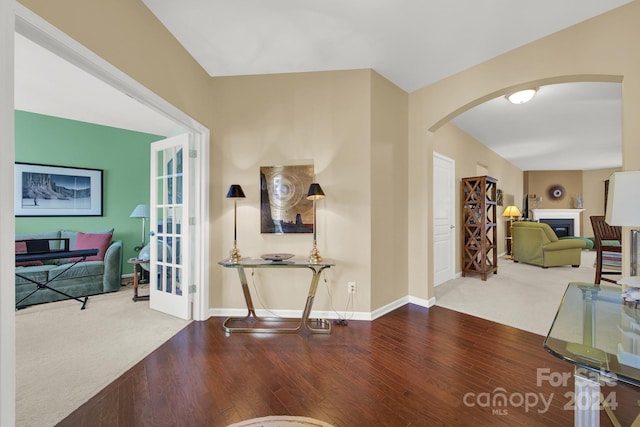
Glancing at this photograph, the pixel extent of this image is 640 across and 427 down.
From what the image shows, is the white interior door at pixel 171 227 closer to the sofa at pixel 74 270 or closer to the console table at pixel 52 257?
the console table at pixel 52 257

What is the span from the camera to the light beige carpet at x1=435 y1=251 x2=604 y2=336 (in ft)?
9.12

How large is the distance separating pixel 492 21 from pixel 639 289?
2158mm

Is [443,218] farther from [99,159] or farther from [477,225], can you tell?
[99,159]

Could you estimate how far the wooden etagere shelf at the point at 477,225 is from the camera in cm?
428

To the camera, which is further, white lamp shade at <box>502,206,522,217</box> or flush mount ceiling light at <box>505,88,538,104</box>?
white lamp shade at <box>502,206,522,217</box>

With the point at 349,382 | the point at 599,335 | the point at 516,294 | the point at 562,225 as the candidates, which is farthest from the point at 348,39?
the point at 562,225

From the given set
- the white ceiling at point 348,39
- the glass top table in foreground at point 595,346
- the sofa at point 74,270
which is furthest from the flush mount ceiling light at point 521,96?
the sofa at point 74,270

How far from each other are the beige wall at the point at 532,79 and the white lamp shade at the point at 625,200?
67 cm

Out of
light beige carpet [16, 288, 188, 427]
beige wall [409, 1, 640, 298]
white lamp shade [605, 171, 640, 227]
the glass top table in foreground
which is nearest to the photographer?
the glass top table in foreground

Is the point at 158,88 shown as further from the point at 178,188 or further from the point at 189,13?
the point at 178,188

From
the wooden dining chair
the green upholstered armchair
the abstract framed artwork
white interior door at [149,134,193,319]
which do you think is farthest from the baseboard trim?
the green upholstered armchair

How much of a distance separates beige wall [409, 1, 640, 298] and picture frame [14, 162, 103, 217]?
5.11 meters

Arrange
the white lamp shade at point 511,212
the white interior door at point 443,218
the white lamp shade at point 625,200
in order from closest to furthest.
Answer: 1. the white lamp shade at point 625,200
2. the white interior door at point 443,218
3. the white lamp shade at point 511,212

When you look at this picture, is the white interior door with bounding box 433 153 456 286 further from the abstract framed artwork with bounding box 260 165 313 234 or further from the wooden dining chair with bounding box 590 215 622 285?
the abstract framed artwork with bounding box 260 165 313 234
